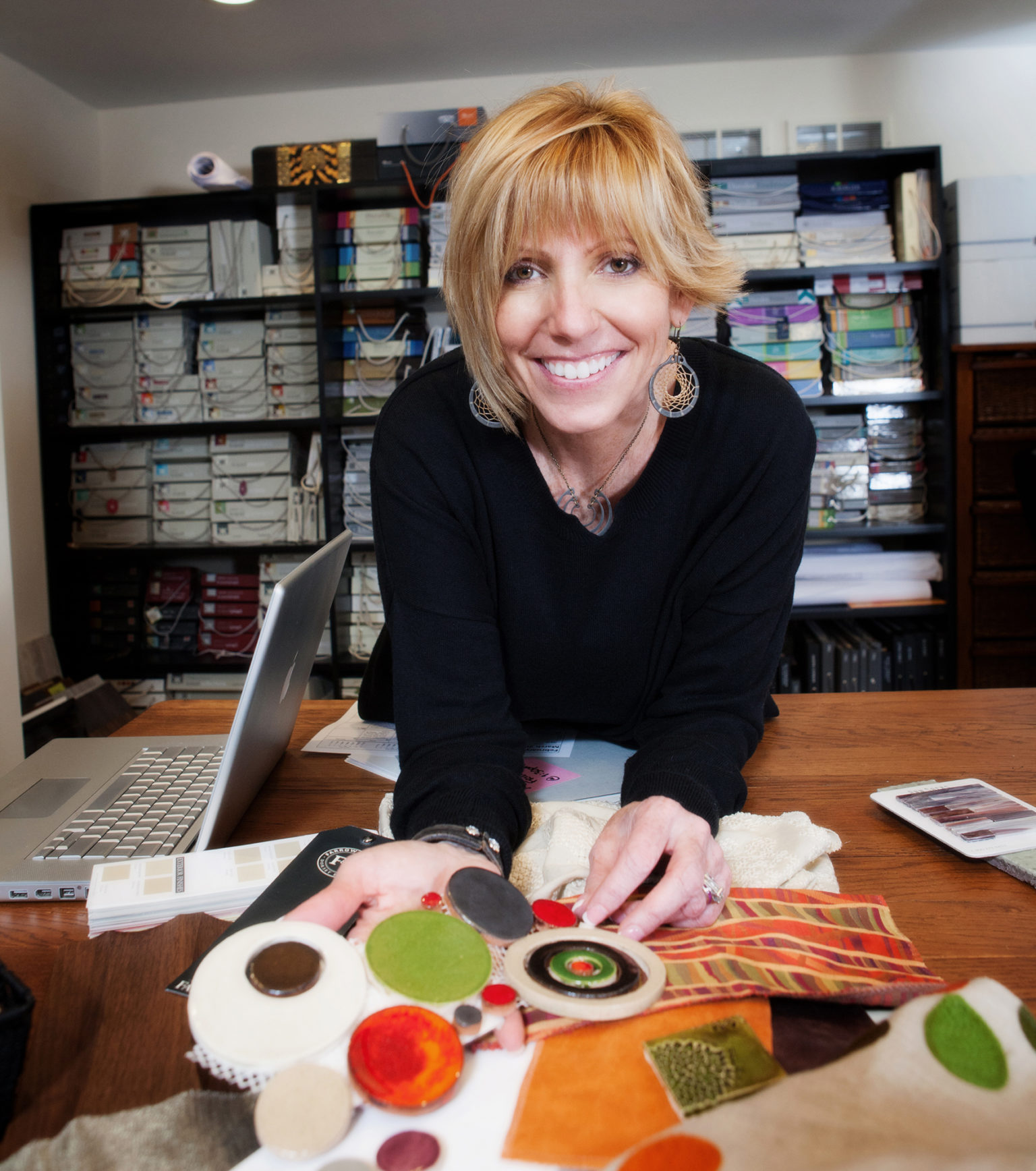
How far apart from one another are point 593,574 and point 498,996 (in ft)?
2.08

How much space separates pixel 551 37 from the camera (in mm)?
3094

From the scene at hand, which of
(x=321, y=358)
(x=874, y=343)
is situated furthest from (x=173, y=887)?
(x=874, y=343)

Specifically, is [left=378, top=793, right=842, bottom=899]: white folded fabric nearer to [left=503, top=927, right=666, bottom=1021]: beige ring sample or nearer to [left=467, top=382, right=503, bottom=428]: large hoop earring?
[left=503, top=927, right=666, bottom=1021]: beige ring sample

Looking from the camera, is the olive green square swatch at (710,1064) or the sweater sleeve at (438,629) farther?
the sweater sleeve at (438,629)

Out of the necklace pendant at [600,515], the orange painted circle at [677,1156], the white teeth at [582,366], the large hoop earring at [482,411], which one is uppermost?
the white teeth at [582,366]

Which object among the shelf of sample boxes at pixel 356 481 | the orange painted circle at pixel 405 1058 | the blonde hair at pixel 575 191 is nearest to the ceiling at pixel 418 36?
the shelf of sample boxes at pixel 356 481

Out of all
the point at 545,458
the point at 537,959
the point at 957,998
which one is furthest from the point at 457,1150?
the point at 545,458

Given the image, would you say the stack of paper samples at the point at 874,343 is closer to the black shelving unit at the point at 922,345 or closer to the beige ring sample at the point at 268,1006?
the black shelving unit at the point at 922,345

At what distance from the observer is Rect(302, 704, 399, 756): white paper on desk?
1062 millimetres

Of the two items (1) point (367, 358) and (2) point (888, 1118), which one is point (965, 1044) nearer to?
(2) point (888, 1118)

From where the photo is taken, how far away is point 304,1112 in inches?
15.5

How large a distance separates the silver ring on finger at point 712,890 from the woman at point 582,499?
Result: 5cm

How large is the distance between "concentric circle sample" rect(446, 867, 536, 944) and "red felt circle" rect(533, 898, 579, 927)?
17 millimetres

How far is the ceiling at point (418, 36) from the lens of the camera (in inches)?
111
